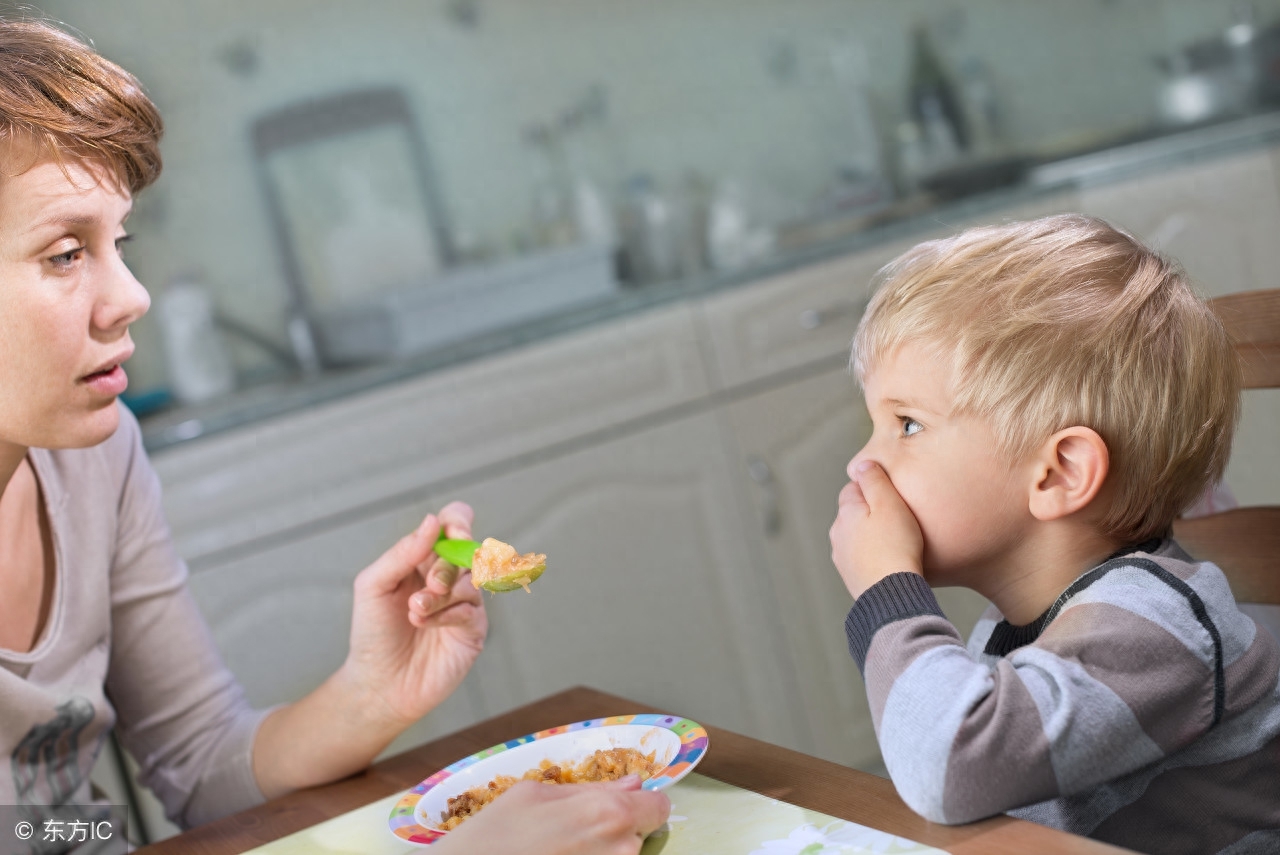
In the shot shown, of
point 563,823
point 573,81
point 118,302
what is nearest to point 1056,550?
point 563,823

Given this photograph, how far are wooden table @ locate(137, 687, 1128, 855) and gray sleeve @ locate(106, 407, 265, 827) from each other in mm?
222

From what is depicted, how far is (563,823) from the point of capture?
0.68 meters

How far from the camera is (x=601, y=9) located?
2828 mm

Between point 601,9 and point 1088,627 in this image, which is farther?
point 601,9

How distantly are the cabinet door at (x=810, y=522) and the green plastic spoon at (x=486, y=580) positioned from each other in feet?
4.35

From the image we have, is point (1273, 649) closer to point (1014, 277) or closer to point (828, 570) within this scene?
point (1014, 277)

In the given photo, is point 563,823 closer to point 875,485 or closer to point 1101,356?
point 875,485

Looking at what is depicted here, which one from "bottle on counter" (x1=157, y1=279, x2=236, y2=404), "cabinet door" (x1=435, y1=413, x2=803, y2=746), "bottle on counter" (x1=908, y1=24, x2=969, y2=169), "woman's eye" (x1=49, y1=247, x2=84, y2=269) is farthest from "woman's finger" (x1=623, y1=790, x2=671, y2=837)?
"bottle on counter" (x1=908, y1=24, x2=969, y2=169)

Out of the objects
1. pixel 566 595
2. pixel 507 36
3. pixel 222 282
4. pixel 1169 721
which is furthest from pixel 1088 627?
pixel 507 36

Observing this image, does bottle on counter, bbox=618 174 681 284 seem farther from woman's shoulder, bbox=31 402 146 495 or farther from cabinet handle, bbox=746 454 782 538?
woman's shoulder, bbox=31 402 146 495

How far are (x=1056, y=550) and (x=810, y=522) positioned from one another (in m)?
1.38

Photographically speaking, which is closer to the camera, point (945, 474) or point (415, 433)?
point (945, 474)

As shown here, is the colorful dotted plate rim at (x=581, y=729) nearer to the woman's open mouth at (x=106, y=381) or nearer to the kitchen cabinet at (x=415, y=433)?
the woman's open mouth at (x=106, y=381)

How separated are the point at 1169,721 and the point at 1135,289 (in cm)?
28
